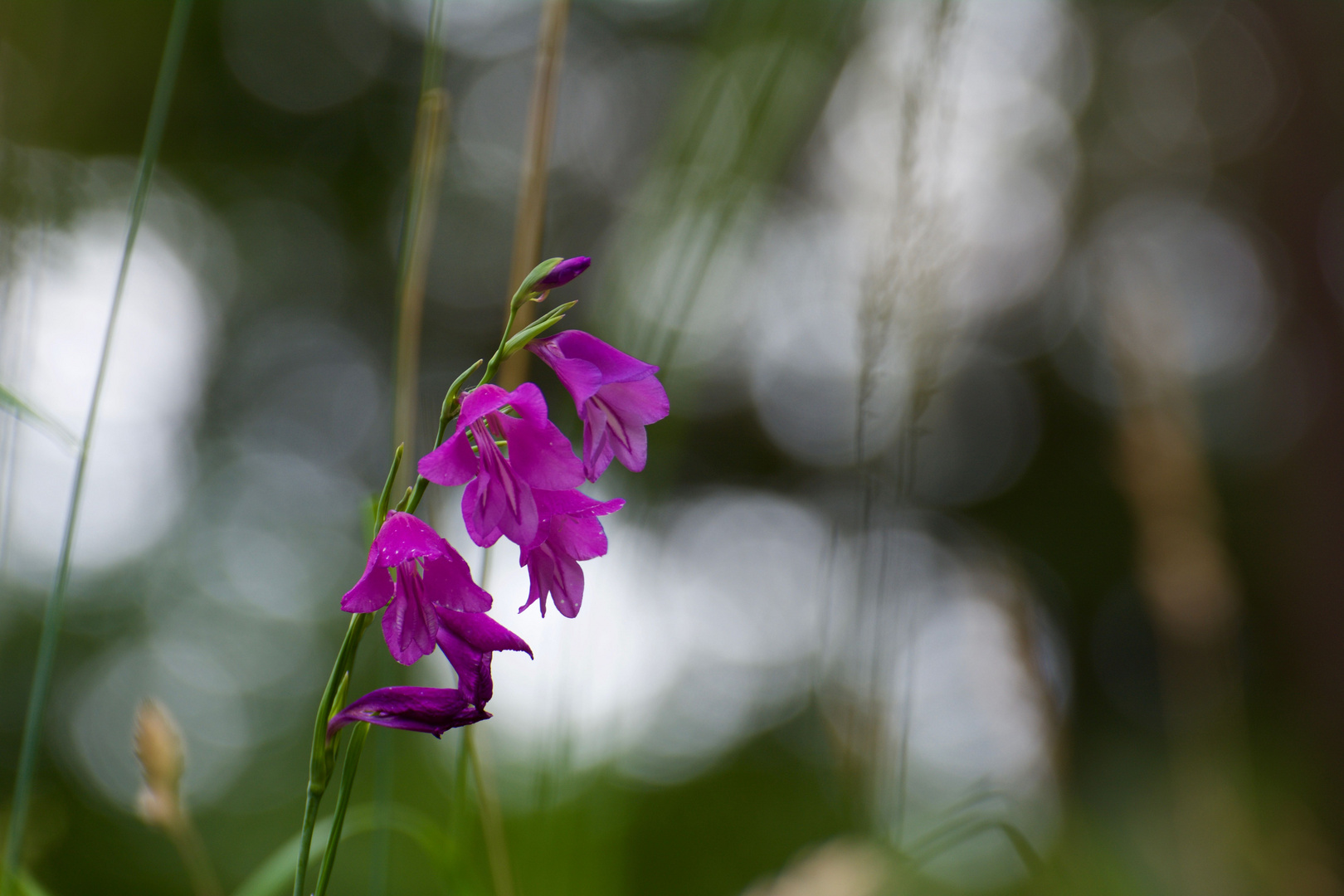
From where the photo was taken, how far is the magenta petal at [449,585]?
581mm

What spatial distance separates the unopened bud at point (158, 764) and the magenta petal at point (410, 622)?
412 mm

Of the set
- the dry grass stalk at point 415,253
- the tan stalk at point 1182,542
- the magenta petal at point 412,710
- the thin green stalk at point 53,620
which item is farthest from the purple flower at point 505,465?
the tan stalk at point 1182,542

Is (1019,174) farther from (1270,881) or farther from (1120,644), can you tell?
(1270,881)

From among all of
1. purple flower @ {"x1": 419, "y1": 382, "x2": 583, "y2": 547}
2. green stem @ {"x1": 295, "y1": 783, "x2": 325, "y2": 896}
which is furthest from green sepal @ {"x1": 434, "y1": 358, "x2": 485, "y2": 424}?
green stem @ {"x1": 295, "y1": 783, "x2": 325, "y2": 896}

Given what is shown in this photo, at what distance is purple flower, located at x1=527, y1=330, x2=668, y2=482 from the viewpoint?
1.99 feet

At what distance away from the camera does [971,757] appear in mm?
2537

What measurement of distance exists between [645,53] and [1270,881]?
840 cm

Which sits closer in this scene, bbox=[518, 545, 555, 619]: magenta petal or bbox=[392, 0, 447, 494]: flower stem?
bbox=[518, 545, 555, 619]: magenta petal

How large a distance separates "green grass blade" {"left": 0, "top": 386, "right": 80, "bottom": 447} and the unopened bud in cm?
28

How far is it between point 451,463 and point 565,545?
0.40 feet

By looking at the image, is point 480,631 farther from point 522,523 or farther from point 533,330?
point 533,330

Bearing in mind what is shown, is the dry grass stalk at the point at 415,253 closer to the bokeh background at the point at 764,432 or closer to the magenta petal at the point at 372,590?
the bokeh background at the point at 764,432

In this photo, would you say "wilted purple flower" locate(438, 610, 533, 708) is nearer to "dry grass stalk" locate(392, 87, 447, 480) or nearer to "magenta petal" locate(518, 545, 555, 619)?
"magenta petal" locate(518, 545, 555, 619)

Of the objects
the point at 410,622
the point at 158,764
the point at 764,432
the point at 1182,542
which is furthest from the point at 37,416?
the point at 764,432
